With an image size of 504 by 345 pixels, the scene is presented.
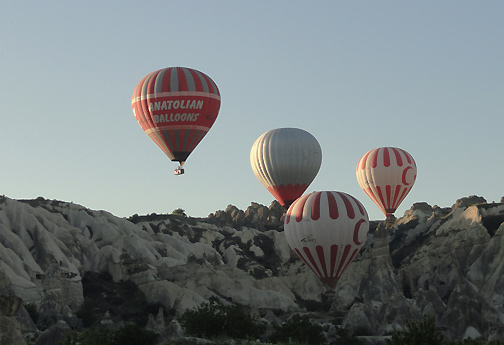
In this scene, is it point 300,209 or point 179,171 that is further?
point 300,209

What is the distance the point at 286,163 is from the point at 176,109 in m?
20.8

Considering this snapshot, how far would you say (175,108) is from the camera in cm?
8319

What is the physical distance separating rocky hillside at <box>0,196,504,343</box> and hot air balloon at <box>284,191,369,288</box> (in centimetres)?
1566

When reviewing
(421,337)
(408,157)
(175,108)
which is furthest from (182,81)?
(408,157)

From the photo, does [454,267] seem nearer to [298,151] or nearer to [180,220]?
[298,151]

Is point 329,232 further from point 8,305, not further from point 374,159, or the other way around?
point 8,305

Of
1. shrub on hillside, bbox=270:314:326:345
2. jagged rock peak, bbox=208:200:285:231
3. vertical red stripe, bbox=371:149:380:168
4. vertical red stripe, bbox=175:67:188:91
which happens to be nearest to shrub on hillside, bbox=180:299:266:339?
shrub on hillside, bbox=270:314:326:345

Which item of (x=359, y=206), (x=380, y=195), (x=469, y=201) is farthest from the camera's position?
(x=469, y=201)

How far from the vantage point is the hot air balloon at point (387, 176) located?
120 meters

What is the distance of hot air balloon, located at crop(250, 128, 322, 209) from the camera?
101m

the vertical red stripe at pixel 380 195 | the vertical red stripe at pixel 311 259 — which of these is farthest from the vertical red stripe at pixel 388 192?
→ the vertical red stripe at pixel 311 259

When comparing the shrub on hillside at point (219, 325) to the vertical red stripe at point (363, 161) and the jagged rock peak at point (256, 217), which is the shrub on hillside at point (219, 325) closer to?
the vertical red stripe at point (363, 161)

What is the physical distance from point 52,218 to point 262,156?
55.6 metres

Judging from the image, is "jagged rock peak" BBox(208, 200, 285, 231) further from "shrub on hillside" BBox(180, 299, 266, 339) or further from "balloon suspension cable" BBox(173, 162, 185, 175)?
"shrub on hillside" BBox(180, 299, 266, 339)
